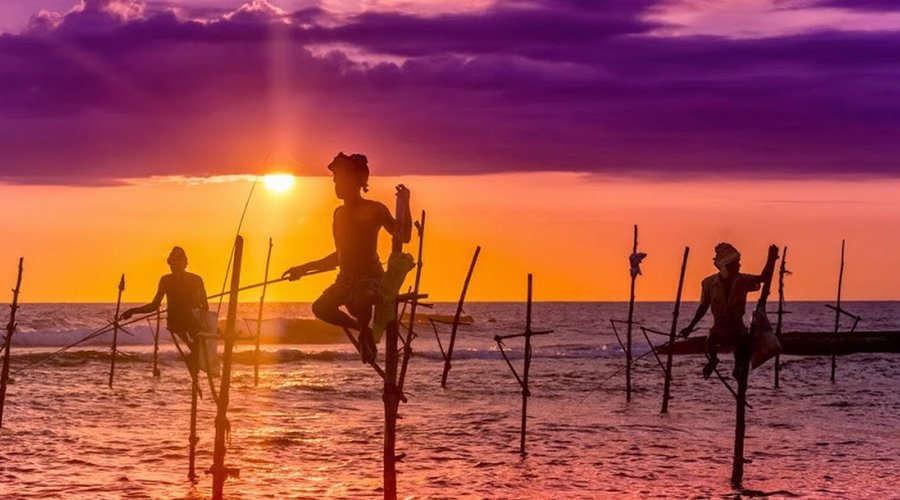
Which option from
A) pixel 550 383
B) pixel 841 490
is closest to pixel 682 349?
pixel 550 383

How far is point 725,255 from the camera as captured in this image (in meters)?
16.5

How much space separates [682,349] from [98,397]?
116ft

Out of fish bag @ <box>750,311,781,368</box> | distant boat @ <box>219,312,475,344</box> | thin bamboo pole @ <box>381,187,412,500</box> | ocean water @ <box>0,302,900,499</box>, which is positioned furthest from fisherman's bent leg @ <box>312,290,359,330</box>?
distant boat @ <box>219,312,475,344</box>

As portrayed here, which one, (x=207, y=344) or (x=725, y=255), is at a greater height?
(x=725, y=255)

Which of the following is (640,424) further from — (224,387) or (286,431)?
(224,387)

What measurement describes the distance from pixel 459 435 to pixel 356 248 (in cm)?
1414

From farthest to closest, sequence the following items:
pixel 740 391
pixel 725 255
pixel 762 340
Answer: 1. pixel 740 391
2. pixel 762 340
3. pixel 725 255

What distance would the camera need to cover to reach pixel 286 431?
2553 centimetres

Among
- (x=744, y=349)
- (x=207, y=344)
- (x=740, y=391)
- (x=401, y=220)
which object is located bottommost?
(x=740, y=391)

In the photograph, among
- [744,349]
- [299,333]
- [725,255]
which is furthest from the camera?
[299,333]

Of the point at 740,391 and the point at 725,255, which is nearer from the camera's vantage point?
the point at 725,255

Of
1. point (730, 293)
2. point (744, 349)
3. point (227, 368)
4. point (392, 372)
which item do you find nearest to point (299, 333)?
point (744, 349)

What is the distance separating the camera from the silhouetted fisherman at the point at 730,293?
54.0 feet

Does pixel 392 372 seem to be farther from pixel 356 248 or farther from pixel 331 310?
pixel 356 248
